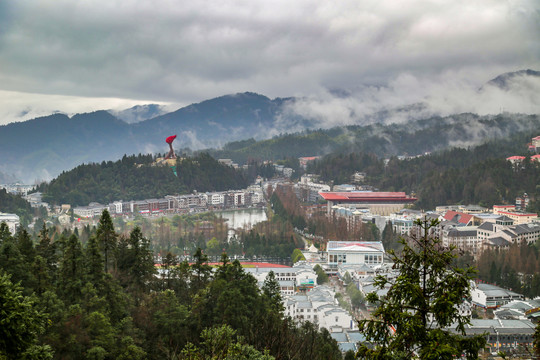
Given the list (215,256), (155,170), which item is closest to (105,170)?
(155,170)

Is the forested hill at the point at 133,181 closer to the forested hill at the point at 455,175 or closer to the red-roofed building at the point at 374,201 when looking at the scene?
the forested hill at the point at 455,175

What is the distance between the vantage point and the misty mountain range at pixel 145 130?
362 ft

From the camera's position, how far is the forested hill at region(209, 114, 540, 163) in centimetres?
7548

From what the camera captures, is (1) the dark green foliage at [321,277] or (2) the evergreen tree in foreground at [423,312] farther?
(1) the dark green foliage at [321,277]

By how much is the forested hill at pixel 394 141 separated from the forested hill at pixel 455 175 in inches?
835

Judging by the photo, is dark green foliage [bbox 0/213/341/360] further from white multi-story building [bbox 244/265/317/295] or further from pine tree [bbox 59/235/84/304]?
white multi-story building [bbox 244/265/317/295]

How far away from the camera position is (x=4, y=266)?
770cm

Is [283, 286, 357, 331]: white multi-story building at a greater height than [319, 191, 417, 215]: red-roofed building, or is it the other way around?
[319, 191, 417, 215]: red-roofed building

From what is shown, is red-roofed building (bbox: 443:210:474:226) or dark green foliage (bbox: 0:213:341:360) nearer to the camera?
dark green foliage (bbox: 0:213:341:360)

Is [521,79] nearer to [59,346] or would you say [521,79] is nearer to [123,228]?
[123,228]

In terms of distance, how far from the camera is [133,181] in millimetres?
43750

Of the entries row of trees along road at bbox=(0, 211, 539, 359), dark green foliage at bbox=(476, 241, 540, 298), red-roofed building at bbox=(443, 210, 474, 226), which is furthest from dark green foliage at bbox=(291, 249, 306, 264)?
row of trees along road at bbox=(0, 211, 539, 359)

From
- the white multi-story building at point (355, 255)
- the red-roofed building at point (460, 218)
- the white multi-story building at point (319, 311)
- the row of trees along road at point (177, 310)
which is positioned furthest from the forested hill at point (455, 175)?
the row of trees along road at point (177, 310)

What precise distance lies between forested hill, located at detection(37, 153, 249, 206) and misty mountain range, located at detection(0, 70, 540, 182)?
30.4 metres
